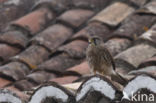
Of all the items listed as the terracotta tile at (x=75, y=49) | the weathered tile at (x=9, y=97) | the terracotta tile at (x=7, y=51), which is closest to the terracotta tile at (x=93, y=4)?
the terracotta tile at (x=75, y=49)

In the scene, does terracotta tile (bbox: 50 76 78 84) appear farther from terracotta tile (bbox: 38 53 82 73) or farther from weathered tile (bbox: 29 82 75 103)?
weathered tile (bbox: 29 82 75 103)

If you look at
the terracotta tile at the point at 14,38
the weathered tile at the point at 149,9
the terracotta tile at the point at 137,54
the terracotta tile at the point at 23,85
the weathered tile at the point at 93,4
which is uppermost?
the weathered tile at the point at 93,4

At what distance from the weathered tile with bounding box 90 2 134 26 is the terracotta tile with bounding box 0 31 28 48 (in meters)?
0.74

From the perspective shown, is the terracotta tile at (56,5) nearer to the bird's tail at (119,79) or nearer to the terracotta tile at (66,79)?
the terracotta tile at (66,79)

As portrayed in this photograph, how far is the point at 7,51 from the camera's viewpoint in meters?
4.68

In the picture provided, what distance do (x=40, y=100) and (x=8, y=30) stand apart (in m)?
2.49

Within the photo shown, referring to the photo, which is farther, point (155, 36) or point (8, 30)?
point (8, 30)

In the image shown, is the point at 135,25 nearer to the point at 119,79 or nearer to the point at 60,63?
the point at 60,63

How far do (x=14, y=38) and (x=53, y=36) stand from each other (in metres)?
0.40

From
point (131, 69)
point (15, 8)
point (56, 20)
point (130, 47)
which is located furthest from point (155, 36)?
point (15, 8)

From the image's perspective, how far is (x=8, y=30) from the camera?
5.08 m

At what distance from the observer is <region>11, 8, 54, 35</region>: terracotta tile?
5.12 metres

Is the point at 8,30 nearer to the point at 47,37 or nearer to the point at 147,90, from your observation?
the point at 47,37

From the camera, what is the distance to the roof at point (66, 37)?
3941 millimetres
